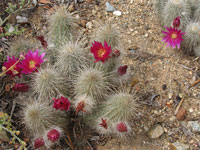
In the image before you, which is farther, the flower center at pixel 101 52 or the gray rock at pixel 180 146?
the gray rock at pixel 180 146

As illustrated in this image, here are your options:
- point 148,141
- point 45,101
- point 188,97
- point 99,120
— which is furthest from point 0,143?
point 188,97

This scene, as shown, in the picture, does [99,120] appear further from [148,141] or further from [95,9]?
[95,9]

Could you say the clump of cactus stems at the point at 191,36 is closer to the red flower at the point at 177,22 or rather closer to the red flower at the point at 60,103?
the red flower at the point at 177,22

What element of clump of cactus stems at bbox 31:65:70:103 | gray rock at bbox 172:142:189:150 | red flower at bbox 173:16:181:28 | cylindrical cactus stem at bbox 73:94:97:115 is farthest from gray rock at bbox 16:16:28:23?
gray rock at bbox 172:142:189:150

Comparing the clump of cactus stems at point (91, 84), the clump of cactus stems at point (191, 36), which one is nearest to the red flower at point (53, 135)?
the clump of cactus stems at point (91, 84)

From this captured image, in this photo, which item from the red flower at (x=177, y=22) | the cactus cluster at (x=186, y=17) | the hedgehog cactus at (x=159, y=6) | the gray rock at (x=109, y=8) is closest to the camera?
the red flower at (x=177, y=22)

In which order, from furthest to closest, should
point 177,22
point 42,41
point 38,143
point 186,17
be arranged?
point 186,17 → point 177,22 → point 42,41 → point 38,143

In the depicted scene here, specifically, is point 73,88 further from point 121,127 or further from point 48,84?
point 121,127

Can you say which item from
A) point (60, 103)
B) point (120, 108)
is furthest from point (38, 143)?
point (120, 108)
